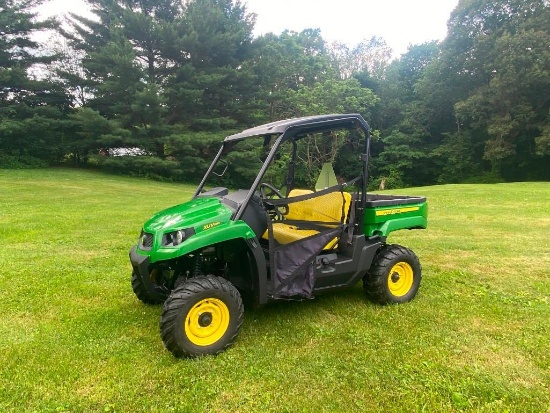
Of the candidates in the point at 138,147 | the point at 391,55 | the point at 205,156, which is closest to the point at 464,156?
the point at 391,55

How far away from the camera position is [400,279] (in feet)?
13.5

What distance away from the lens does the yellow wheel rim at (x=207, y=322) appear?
2922mm

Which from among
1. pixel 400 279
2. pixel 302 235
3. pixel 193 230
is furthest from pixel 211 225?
pixel 400 279

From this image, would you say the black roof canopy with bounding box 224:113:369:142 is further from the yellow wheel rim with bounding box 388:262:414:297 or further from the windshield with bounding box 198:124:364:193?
the yellow wheel rim with bounding box 388:262:414:297

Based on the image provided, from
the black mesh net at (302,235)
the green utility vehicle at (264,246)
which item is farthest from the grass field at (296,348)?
the black mesh net at (302,235)

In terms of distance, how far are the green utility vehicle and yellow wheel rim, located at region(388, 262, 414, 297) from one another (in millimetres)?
11

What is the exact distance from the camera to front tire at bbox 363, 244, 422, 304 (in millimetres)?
3857

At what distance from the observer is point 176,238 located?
292cm

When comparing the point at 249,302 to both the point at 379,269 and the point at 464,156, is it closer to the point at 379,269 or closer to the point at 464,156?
the point at 379,269

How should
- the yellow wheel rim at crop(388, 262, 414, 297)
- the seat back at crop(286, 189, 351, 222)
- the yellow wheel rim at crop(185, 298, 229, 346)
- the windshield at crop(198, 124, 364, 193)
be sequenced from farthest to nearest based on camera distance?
the yellow wheel rim at crop(388, 262, 414, 297) < the seat back at crop(286, 189, 351, 222) < the windshield at crop(198, 124, 364, 193) < the yellow wheel rim at crop(185, 298, 229, 346)

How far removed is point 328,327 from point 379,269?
0.83 metres

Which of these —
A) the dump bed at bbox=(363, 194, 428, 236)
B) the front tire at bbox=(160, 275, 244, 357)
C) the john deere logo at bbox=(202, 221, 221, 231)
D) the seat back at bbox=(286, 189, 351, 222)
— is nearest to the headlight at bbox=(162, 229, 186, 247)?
the john deere logo at bbox=(202, 221, 221, 231)

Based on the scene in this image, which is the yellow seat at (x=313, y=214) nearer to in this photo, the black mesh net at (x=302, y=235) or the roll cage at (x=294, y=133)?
the black mesh net at (x=302, y=235)

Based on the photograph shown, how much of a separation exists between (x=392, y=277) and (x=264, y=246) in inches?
54.8
